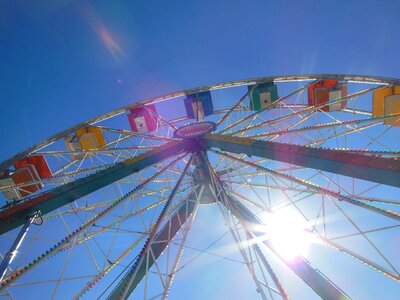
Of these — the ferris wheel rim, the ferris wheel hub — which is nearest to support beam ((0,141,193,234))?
the ferris wheel hub

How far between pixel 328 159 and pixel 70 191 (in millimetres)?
4536

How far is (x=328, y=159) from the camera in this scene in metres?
4.14

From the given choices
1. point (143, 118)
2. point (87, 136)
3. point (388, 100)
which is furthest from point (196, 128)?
point (388, 100)

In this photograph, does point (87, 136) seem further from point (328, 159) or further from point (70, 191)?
point (328, 159)

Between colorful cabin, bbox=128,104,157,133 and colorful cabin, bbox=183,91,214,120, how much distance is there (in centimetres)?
156

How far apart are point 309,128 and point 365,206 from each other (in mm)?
3238

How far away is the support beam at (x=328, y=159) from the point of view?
342 centimetres

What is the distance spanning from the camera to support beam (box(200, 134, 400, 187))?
3.42 meters

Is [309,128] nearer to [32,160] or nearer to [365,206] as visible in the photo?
[365,206]

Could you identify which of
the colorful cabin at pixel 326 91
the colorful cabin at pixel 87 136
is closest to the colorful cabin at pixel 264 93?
the colorful cabin at pixel 326 91

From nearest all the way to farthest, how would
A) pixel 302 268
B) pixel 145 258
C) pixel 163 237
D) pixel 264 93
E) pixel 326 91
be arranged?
1. pixel 302 268
2. pixel 145 258
3. pixel 163 237
4. pixel 326 91
5. pixel 264 93

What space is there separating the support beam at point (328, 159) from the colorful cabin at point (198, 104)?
6857 mm

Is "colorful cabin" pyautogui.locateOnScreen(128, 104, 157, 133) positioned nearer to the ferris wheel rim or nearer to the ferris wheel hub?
the ferris wheel rim

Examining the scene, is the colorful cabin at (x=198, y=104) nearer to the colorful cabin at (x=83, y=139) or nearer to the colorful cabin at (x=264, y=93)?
the colorful cabin at (x=264, y=93)
